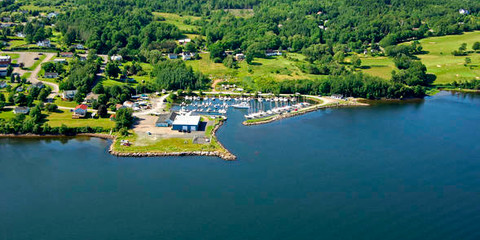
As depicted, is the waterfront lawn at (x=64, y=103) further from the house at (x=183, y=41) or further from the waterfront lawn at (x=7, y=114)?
the house at (x=183, y=41)

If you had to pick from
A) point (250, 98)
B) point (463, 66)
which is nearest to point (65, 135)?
point (250, 98)

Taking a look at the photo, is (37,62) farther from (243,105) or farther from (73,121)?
(243,105)

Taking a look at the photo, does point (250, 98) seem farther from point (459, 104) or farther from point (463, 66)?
point (463, 66)

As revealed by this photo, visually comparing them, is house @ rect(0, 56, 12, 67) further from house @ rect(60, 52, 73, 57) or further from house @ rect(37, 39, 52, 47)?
house @ rect(37, 39, 52, 47)

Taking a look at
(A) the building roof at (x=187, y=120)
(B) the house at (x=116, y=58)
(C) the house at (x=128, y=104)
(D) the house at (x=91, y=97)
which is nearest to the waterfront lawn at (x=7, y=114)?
(D) the house at (x=91, y=97)

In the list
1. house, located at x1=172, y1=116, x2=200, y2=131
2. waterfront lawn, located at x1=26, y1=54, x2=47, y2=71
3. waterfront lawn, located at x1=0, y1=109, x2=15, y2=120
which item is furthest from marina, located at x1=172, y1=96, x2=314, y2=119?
waterfront lawn, located at x1=26, y1=54, x2=47, y2=71

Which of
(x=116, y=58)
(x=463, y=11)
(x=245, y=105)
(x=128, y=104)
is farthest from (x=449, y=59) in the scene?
(x=116, y=58)

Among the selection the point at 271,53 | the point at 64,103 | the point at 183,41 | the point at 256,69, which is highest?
the point at 183,41
